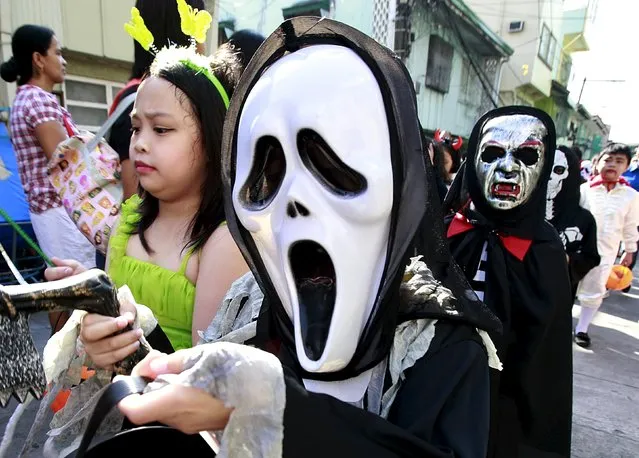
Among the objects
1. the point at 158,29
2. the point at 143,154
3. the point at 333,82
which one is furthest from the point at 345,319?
the point at 158,29

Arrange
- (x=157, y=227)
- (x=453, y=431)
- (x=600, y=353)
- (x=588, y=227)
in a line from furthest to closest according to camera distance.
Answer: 1. (x=600, y=353)
2. (x=588, y=227)
3. (x=157, y=227)
4. (x=453, y=431)

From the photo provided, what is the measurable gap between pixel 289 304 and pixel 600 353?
418 cm

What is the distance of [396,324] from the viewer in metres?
0.81

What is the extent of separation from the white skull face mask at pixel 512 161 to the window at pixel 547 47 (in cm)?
1944

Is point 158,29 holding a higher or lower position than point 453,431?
higher

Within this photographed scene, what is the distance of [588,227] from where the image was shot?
305 centimetres

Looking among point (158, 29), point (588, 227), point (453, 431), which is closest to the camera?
point (453, 431)

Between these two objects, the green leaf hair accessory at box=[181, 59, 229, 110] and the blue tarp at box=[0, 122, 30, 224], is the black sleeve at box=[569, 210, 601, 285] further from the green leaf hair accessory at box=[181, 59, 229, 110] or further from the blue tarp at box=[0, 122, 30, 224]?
the blue tarp at box=[0, 122, 30, 224]

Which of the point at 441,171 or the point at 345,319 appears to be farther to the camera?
the point at 441,171

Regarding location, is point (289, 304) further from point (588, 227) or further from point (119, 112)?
point (588, 227)

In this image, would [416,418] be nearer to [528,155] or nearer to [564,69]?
[528,155]

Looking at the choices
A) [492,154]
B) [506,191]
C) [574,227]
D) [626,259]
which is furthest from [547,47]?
[506,191]

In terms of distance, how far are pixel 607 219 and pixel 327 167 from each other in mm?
4596

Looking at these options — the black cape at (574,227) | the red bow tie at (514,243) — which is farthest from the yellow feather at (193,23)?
the black cape at (574,227)
